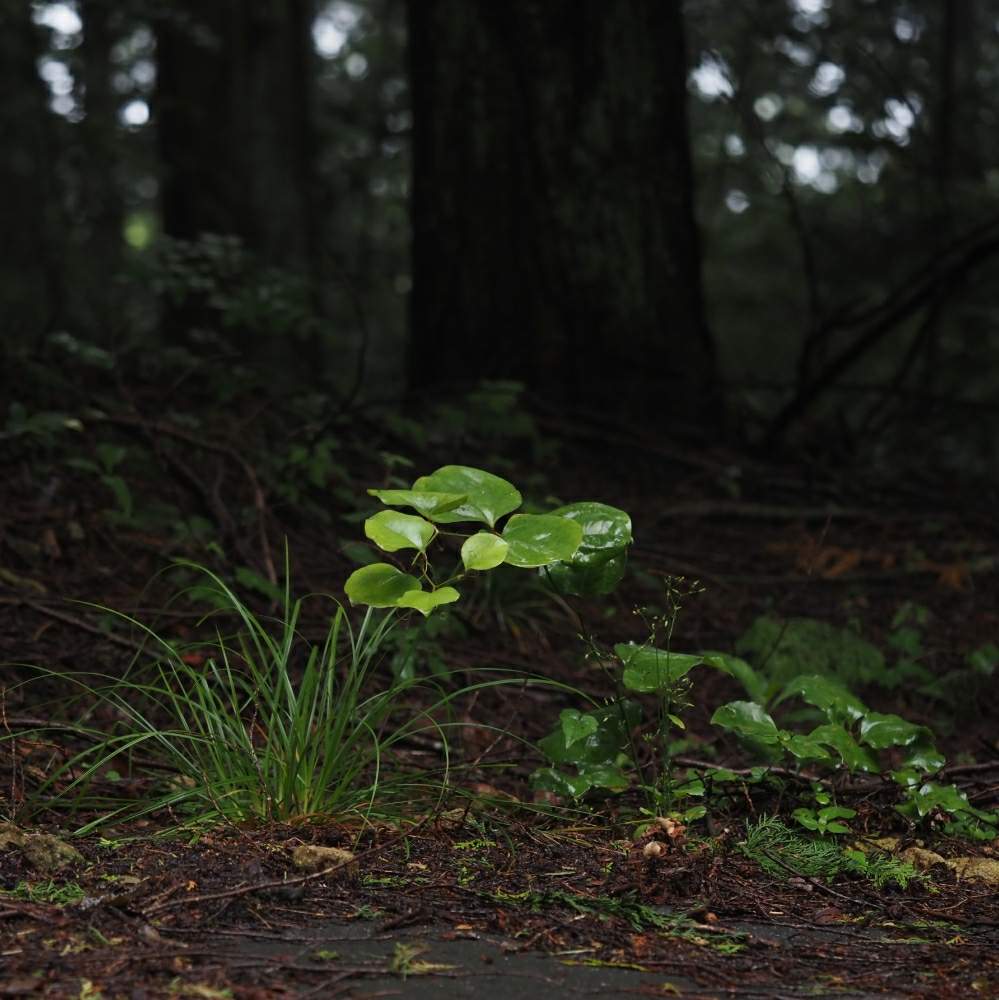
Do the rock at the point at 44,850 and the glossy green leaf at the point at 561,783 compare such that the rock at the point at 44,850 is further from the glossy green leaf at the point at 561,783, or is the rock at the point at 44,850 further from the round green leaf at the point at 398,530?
the glossy green leaf at the point at 561,783

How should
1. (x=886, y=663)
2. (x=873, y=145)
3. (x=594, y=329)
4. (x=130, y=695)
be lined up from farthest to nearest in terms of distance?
(x=873, y=145), (x=594, y=329), (x=886, y=663), (x=130, y=695)

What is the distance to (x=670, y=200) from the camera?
17.0 ft

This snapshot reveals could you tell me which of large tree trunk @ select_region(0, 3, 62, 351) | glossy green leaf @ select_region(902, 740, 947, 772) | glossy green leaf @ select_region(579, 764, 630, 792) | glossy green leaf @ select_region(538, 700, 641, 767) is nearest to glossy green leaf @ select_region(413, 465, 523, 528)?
Result: glossy green leaf @ select_region(538, 700, 641, 767)

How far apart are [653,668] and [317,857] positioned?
0.72 metres

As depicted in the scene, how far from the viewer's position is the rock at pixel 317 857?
1.81 m

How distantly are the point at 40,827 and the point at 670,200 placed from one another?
407cm

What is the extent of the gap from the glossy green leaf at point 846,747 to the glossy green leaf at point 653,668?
0.29m

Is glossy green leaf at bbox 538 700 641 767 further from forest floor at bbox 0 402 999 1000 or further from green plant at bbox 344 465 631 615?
green plant at bbox 344 465 631 615

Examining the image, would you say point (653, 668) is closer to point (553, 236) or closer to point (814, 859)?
point (814, 859)

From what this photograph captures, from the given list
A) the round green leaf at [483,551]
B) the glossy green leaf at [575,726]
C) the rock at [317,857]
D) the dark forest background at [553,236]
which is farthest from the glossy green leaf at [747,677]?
the dark forest background at [553,236]

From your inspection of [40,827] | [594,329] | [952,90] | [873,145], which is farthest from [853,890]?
[952,90]

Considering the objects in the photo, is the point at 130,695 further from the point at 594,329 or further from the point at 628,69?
the point at 628,69

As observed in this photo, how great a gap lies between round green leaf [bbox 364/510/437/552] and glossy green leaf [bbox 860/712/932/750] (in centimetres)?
105

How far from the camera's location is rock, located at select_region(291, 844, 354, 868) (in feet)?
5.95
